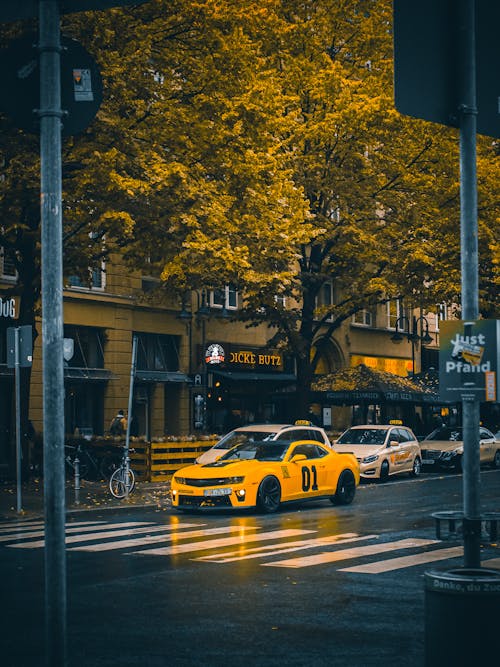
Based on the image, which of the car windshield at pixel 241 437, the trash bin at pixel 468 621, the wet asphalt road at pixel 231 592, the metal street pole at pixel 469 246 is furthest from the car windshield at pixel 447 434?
the trash bin at pixel 468 621

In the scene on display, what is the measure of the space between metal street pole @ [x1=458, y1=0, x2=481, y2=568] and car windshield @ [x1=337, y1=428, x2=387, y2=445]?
82.5 feet

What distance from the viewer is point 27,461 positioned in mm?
26266

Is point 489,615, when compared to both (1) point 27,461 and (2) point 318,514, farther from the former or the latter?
(1) point 27,461

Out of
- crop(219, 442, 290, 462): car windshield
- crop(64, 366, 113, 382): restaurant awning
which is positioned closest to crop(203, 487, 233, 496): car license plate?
crop(219, 442, 290, 462): car windshield

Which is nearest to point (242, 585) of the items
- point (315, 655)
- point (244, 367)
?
point (315, 655)

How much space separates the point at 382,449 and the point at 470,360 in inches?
978

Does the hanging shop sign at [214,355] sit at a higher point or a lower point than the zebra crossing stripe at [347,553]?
higher

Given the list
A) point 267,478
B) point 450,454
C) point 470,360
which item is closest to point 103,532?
point 267,478

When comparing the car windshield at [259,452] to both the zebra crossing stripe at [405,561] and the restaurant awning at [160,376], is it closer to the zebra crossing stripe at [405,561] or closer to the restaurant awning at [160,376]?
the zebra crossing stripe at [405,561]

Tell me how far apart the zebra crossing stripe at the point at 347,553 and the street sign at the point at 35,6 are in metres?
8.90

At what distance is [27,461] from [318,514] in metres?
8.85

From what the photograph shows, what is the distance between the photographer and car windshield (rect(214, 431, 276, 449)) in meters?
25.0

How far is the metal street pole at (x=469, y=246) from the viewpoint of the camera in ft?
18.9

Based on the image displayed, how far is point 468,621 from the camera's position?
17.3 ft
